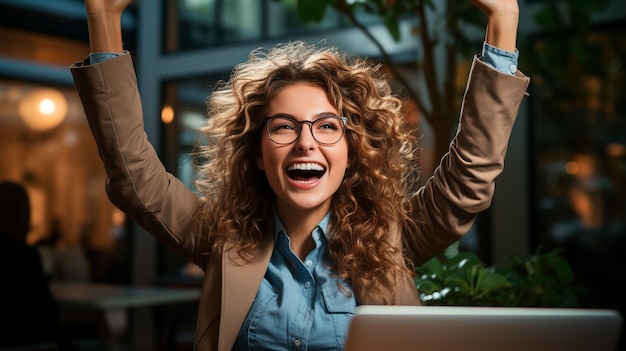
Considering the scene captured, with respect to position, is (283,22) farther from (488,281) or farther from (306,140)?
(306,140)

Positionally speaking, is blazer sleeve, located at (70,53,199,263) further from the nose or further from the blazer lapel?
the nose

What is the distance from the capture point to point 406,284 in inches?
61.3

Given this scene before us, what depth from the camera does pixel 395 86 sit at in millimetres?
5289

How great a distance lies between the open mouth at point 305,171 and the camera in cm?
150

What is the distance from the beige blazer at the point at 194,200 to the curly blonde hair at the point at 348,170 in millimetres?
37

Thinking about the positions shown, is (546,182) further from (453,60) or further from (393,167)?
(393,167)

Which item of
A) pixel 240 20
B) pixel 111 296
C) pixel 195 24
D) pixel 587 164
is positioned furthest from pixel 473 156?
pixel 195 24

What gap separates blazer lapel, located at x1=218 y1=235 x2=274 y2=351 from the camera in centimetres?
150

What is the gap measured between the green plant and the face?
69 centimetres

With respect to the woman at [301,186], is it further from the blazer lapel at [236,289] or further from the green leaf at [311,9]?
the green leaf at [311,9]

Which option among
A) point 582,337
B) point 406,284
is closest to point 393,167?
point 406,284

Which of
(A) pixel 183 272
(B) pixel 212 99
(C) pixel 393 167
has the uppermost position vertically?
(B) pixel 212 99

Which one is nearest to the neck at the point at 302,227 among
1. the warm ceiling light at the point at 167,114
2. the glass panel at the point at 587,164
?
the glass panel at the point at 587,164

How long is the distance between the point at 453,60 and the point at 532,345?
2240 millimetres
